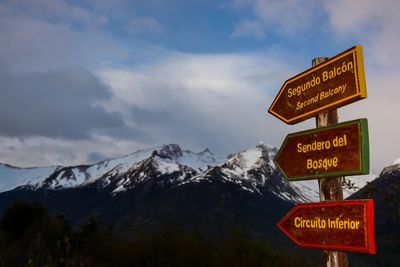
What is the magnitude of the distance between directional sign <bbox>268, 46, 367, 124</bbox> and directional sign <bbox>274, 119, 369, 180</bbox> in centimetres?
50

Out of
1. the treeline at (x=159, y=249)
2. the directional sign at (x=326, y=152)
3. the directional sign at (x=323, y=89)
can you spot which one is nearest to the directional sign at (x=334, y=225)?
the directional sign at (x=326, y=152)

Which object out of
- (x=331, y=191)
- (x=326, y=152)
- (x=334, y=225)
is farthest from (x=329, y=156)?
(x=334, y=225)

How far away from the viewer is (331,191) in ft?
26.5

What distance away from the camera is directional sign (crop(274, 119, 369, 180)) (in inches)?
289

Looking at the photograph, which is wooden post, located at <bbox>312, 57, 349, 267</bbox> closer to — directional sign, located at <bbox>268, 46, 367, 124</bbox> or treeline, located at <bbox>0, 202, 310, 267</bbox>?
directional sign, located at <bbox>268, 46, 367, 124</bbox>

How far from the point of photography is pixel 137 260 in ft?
198

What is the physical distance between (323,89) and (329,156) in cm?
135

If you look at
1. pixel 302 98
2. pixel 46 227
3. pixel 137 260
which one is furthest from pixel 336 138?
pixel 46 227

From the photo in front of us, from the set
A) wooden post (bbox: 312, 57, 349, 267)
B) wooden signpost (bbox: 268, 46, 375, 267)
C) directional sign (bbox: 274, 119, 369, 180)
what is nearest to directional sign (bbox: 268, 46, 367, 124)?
wooden signpost (bbox: 268, 46, 375, 267)

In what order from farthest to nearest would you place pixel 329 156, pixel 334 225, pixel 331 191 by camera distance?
pixel 331 191
pixel 329 156
pixel 334 225

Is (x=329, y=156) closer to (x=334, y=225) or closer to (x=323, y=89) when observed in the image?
(x=334, y=225)

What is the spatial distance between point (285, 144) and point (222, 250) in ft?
142

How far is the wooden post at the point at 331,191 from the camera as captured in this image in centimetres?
789

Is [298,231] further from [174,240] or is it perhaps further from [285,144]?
[174,240]
